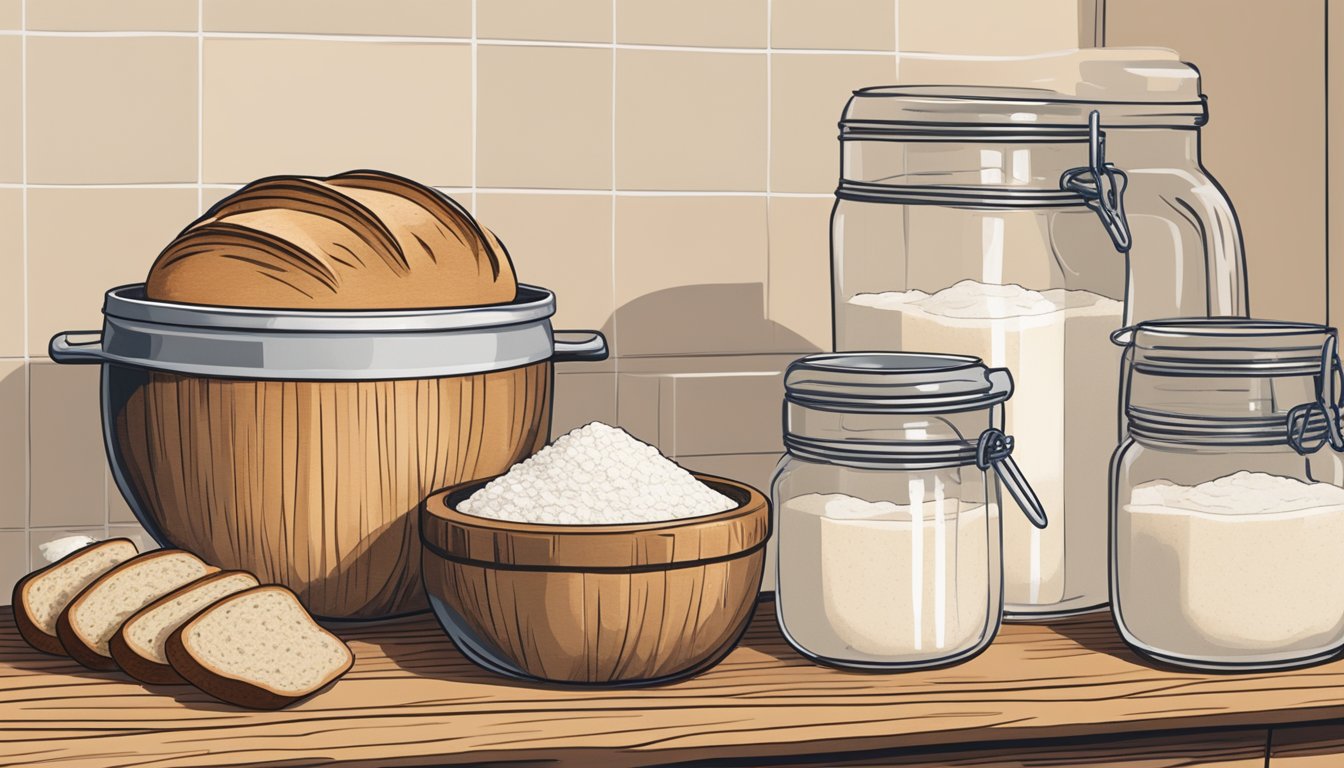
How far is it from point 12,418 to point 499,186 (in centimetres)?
46

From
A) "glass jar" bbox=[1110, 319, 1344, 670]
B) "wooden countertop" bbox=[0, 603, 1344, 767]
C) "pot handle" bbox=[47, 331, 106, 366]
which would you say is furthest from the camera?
"pot handle" bbox=[47, 331, 106, 366]

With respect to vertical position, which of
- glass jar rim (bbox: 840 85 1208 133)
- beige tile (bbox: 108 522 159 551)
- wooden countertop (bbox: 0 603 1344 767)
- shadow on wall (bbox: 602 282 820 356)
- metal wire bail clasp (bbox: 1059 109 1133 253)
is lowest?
wooden countertop (bbox: 0 603 1344 767)

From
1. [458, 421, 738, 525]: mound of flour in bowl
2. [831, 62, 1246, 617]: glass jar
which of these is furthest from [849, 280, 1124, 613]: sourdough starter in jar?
[458, 421, 738, 525]: mound of flour in bowl

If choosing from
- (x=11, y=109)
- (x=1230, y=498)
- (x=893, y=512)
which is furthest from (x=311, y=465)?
(x=1230, y=498)

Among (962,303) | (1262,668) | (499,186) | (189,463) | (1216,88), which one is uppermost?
(1216,88)

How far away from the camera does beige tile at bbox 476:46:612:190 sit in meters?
1.25

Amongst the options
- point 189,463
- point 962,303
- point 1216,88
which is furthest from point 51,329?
point 1216,88

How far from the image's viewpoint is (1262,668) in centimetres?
92

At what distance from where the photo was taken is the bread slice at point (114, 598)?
0.91m

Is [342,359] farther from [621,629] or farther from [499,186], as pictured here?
[499,186]

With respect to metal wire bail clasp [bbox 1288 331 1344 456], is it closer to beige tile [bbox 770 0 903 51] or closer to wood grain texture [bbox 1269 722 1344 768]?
wood grain texture [bbox 1269 722 1344 768]

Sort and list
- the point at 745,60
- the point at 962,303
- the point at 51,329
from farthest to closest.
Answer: the point at 745,60 < the point at 51,329 < the point at 962,303

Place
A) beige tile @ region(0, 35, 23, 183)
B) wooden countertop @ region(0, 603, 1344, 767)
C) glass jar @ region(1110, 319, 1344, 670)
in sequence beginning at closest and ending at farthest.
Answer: wooden countertop @ region(0, 603, 1344, 767), glass jar @ region(1110, 319, 1344, 670), beige tile @ region(0, 35, 23, 183)

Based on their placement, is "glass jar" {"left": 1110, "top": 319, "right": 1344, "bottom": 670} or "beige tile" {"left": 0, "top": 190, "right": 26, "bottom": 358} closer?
"glass jar" {"left": 1110, "top": 319, "right": 1344, "bottom": 670}
